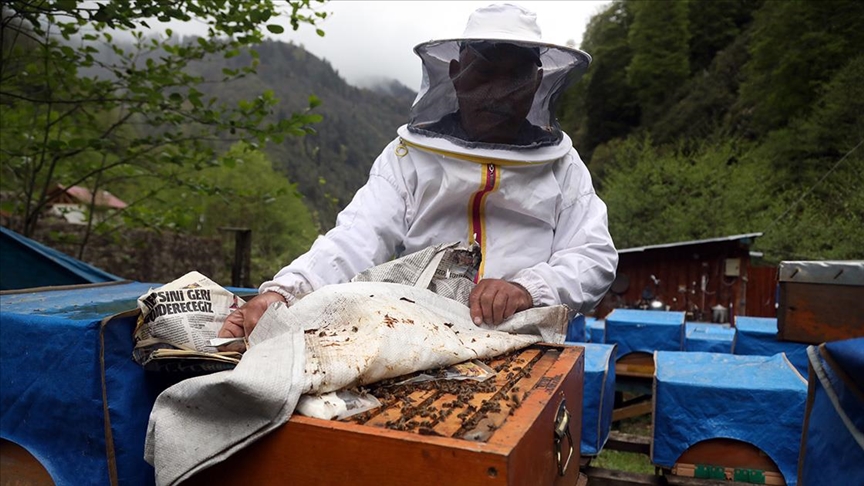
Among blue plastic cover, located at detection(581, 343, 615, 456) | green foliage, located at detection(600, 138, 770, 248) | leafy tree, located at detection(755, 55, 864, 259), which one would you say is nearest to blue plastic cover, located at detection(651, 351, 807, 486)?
blue plastic cover, located at detection(581, 343, 615, 456)

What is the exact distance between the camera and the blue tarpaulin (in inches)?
51.6

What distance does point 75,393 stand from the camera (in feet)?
4.35

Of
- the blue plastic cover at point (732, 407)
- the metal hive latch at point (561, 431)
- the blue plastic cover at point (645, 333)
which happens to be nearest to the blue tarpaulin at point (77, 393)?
the metal hive latch at point (561, 431)

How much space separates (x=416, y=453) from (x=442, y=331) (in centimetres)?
46

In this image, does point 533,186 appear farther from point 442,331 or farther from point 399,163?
point 442,331

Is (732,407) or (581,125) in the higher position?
(581,125)

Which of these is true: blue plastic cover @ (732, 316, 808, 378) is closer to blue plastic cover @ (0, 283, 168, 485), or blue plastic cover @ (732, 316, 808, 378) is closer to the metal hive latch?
the metal hive latch

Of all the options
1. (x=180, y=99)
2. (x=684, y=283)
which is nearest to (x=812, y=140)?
(x=684, y=283)

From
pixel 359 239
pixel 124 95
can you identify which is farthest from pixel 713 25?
pixel 359 239

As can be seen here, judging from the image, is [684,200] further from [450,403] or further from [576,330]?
[450,403]

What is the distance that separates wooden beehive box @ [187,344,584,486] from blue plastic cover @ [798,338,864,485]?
1.91 feet

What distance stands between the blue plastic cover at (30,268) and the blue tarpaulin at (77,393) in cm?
135

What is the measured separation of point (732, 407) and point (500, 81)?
3098 mm

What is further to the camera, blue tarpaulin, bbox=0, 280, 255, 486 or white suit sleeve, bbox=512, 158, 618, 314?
white suit sleeve, bbox=512, 158, 618, 314
